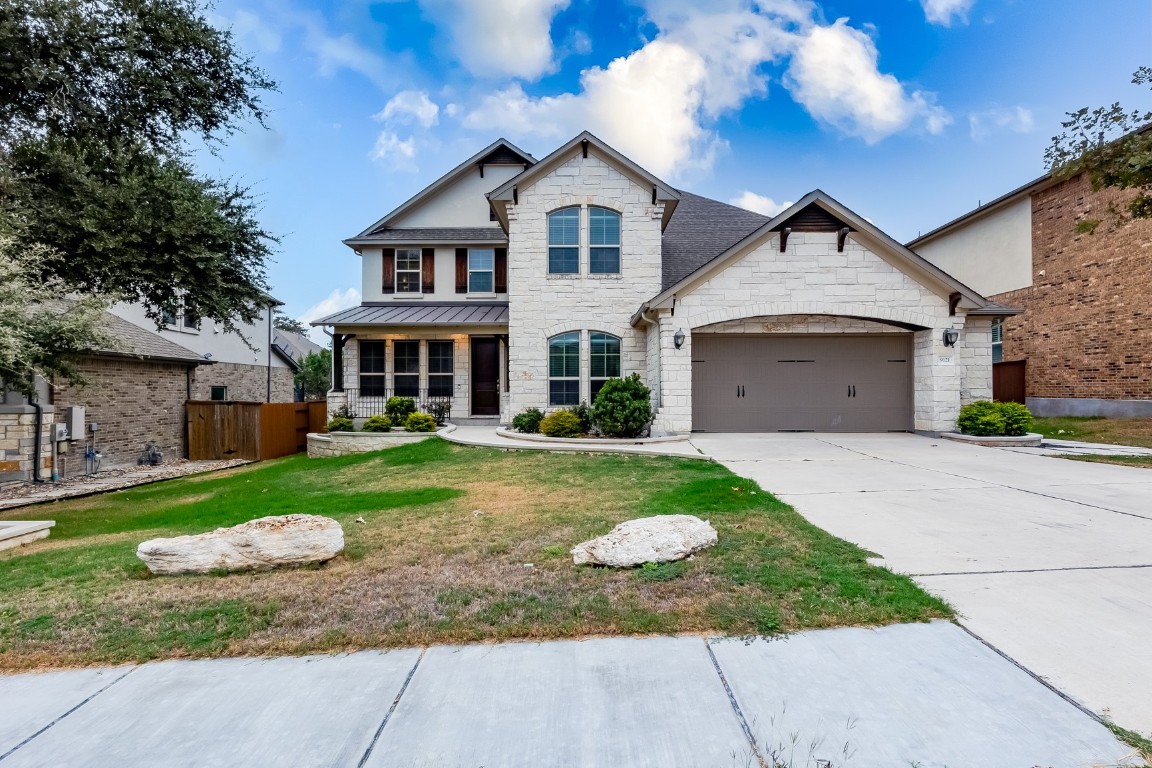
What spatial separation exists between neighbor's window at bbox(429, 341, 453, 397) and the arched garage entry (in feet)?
25.5

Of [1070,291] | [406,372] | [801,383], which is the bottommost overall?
[801,383]

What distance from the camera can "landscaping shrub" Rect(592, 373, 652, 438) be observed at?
11398 millimetres

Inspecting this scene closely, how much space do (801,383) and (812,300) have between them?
2.37 metres

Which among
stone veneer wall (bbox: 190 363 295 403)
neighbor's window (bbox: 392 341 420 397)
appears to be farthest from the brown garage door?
stone veneer wall (bbox: 190 363 295 403)

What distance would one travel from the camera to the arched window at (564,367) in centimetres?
1440

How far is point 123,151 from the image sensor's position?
10148 mm

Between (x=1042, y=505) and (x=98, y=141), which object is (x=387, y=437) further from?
(x=1042, y=505)

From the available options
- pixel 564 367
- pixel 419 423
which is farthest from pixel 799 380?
pixel 419 423

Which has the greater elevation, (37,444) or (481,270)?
(481,270)

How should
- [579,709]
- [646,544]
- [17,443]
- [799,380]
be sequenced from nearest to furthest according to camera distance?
[579,709] < [646,544] < [17,443] < [799,380]

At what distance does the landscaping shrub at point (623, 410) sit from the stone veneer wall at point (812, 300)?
0.95 metres

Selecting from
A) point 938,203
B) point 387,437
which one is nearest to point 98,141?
point 387,437

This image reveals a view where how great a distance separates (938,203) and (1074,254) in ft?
44.7

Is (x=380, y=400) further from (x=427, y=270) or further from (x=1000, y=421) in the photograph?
(x=1000, y=421)
